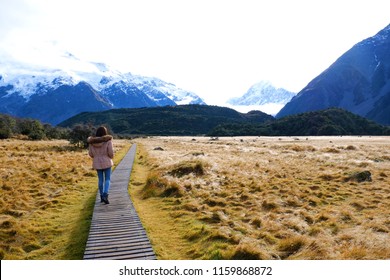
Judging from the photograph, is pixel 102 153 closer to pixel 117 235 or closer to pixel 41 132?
pixel 117 235

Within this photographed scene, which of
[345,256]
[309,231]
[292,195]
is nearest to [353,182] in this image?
[292,195]

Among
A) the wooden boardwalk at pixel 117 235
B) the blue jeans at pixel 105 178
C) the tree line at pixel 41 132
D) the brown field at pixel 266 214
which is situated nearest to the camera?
the wooden boardwalk at pixel 117 235

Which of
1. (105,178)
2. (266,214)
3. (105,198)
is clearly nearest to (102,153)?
(105,178)

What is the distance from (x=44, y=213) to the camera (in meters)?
16.2

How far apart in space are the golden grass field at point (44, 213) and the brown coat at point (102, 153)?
2420mm

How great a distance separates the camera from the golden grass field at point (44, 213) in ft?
38.1

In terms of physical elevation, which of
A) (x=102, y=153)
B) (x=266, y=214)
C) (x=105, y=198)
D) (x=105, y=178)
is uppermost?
(x=102, y=153)

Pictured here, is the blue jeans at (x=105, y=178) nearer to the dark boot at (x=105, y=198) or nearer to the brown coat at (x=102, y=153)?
the dark boot at (x=105, y=198)

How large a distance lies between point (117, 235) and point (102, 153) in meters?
4.80

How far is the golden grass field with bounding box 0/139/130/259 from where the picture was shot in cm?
1160

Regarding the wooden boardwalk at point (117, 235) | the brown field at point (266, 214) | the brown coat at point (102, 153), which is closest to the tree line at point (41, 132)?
the brown field at point (266, 214)

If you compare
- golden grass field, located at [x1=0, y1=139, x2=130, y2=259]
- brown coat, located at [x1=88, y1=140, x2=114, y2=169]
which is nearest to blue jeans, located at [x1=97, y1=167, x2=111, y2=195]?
brown coat, located at [x1=88, y1=140, x2=114, y2=169]

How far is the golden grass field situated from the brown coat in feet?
7.94

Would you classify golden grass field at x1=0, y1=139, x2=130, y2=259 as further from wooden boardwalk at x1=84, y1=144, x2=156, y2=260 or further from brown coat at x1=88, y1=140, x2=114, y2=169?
brown coat at x1=88, y1=140, x2=114, y2=169
